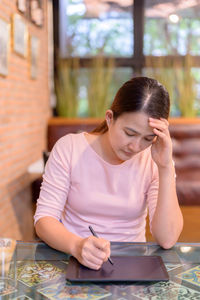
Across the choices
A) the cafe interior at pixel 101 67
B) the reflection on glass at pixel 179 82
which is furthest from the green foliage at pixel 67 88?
the reflection on glass at pixel 179 82

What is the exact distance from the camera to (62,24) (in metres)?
4.91

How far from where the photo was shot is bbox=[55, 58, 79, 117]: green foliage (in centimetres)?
466

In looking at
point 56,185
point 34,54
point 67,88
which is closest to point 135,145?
point 56,185

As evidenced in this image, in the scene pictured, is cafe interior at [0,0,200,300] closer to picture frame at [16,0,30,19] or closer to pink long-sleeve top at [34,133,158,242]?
picture frame at [16,0,30,19]

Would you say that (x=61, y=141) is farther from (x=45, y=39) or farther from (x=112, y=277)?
(x=45, y=39)

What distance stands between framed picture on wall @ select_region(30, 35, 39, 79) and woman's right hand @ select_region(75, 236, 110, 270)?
2846mm

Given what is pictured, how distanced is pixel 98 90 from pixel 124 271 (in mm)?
3635

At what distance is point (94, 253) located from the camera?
3.56 feet

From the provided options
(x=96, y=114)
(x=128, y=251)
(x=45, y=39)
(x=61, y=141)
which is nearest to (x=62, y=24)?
(x=45, y=39)

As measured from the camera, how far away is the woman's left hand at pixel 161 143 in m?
1.36

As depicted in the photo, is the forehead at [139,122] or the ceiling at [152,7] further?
the ceiling at [152,7]

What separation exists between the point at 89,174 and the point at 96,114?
311 centimetres

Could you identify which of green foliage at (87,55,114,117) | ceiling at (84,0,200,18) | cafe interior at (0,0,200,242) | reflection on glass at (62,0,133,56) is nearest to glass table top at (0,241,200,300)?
cafe interior at (0,0,200,242)

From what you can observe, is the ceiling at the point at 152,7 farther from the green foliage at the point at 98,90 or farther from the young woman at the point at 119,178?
the young woman at the point at 119,178
